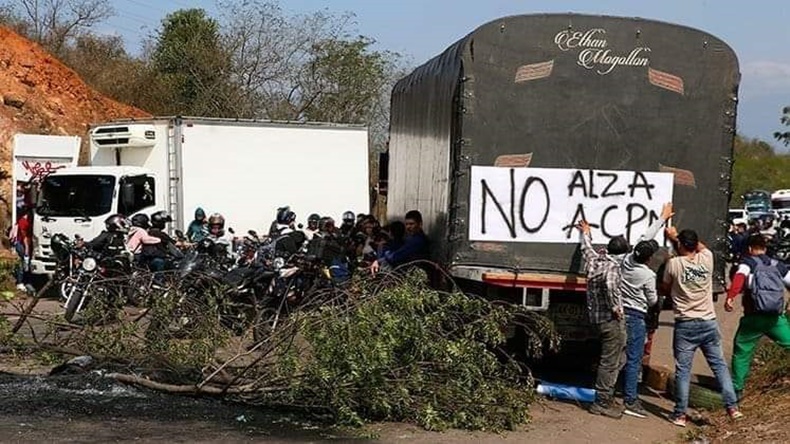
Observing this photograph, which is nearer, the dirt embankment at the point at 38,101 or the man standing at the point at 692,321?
the man standing at the point at 692,321

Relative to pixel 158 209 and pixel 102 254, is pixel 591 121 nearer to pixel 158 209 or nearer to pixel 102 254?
pixel 102 254

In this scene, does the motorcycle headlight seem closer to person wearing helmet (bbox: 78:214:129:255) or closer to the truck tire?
person wearing helmet (bbox: 78:214:129:255)

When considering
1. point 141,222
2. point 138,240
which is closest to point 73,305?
point 138,240

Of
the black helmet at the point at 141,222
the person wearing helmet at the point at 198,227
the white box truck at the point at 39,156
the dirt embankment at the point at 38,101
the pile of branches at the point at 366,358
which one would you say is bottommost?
the pile of branches at the point at 366,358

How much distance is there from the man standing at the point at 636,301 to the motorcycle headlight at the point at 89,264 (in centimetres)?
705

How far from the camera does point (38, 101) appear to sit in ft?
96.2

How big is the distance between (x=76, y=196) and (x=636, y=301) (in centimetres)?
1192

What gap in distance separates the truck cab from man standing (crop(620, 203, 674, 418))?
1097 centimetres

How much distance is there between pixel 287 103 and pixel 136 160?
659 inches

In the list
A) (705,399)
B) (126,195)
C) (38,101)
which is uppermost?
(38,101)

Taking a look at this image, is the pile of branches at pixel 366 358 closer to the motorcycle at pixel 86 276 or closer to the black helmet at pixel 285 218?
the motorcycle at pixel 86 276

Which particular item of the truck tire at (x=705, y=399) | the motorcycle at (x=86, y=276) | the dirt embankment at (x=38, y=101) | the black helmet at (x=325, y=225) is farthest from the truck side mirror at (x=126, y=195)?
the truck tire at (x=705, y=399)

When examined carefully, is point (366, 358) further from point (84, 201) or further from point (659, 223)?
point (84, 201)

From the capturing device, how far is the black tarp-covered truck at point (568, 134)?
9.34m
